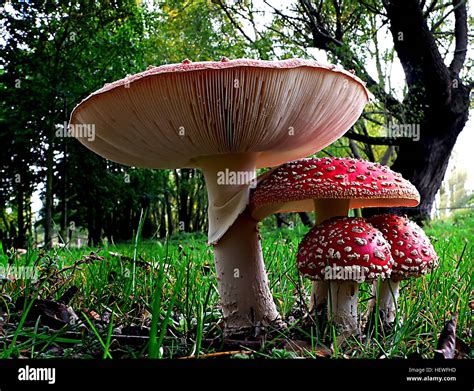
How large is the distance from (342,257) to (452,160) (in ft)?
18.9

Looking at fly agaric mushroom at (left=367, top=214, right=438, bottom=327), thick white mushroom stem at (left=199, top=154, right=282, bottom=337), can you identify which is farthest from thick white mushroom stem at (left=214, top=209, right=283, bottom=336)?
fly agaric mushroom at (left=367, top=214, right=438, bottom=327)

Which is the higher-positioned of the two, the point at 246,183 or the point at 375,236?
the point at 246,183

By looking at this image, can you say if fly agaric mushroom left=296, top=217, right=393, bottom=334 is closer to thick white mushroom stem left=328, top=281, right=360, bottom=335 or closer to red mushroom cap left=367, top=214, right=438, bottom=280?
thick white mushroom stem left=328, top=281, right=360, bottom=335

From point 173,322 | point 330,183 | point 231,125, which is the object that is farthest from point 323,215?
point 173,322

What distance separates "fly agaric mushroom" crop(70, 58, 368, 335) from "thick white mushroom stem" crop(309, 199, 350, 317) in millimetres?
170

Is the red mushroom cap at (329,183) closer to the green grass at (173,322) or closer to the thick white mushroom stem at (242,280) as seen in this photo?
the thick white mushroom stem at (242,280)

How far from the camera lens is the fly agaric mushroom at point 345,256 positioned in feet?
4.04

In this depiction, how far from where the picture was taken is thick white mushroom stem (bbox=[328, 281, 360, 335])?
139 centimetres

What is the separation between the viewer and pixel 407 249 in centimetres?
137

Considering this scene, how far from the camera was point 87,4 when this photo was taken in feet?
21.8

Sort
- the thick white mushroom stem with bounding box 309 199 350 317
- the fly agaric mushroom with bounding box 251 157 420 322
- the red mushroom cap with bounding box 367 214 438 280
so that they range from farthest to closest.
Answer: the thick white mushroom stem with bounding box 309 199 350 317 < the red mushroom cap with bounding box 367 214 438 280 < the fly agaric mushroom with bounding box 251 157 420 322

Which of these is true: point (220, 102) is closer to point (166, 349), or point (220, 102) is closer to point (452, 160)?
point (166, 349)

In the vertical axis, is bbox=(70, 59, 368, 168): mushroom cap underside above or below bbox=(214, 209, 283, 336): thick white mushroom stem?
above

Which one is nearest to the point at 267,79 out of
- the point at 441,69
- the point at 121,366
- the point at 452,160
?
the point at 121,366
